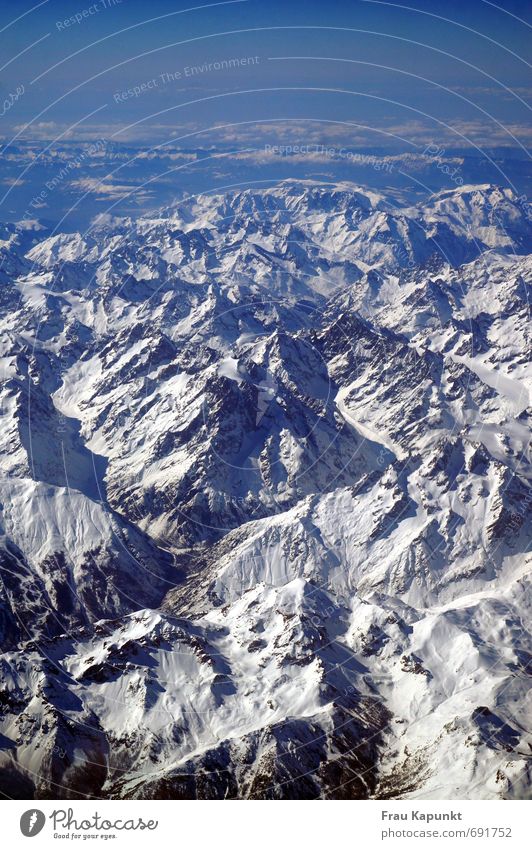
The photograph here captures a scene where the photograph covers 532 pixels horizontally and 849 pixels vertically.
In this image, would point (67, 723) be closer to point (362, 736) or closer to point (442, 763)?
point (362, 736)

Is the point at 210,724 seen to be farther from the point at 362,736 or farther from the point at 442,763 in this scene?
the point at 442,763

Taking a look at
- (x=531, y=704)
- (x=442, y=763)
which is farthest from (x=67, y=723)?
(x=531, y=704)
